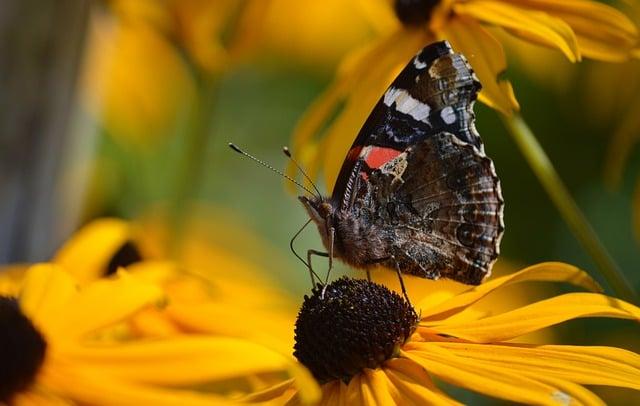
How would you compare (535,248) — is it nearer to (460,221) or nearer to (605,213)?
(605,213)

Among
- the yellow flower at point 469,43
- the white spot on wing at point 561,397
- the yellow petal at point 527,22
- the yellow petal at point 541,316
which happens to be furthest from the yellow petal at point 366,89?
the white spot on wing at point 561,397

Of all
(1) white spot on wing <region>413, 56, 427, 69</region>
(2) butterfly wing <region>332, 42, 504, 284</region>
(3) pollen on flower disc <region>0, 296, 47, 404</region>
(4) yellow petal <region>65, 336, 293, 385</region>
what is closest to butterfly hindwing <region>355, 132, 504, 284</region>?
(2) butterfly wing <region>332, 42, 504, 284</region>

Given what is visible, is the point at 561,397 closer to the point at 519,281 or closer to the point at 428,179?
the point at 519,281

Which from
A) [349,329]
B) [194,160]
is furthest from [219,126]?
[349,329]

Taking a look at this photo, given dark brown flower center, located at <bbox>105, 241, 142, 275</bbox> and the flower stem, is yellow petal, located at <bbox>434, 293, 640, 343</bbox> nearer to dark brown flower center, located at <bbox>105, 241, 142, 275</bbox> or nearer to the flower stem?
the flower stem

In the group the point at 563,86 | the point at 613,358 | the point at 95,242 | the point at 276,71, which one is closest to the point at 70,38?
the point at 95,242
